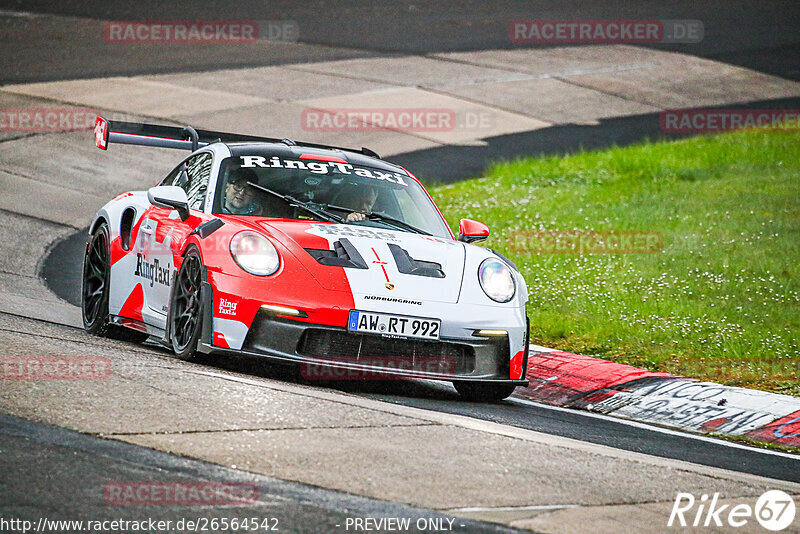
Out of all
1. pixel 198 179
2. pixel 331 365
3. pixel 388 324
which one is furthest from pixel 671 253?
pixel 331 365

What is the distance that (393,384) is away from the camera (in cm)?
803

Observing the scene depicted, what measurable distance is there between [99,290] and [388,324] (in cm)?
293

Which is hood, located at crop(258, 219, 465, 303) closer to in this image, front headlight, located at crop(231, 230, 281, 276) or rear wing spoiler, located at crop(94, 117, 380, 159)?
front headlight, located at crop(231, 230, 281, 276)

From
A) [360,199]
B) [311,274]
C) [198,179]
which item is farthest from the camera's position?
[198,179]

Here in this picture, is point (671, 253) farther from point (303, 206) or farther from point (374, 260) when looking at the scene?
point (374, 260)

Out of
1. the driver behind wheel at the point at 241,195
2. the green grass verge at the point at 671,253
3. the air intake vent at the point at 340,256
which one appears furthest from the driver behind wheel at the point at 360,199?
the green grass verge at the point at 671,253

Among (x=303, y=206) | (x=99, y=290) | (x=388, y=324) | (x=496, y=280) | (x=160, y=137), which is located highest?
(x=160, y=137)

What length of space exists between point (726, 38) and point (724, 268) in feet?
67.2

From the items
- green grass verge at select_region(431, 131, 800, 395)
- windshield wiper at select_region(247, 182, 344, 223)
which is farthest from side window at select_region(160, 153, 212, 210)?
green grass verge at select_region(431, 131, 800, 395)

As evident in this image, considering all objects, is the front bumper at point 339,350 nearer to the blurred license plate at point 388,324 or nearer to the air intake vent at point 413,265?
the blurred license plate at point 388,324

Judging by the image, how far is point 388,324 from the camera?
7070 mm

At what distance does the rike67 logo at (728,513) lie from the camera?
5.02 meters

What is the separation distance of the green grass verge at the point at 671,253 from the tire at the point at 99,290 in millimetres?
3296

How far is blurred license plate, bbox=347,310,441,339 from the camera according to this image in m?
7.04
